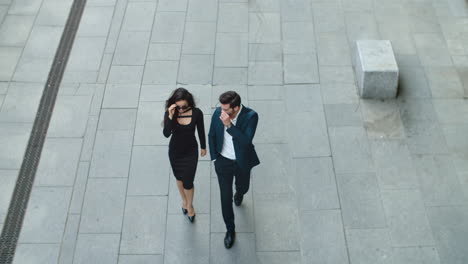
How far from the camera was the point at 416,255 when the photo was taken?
21.8 feet

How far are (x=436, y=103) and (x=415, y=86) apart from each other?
45 cm

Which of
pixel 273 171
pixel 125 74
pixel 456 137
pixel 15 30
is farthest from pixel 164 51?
pixel 456 137

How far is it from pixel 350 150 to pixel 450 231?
1.72 meters

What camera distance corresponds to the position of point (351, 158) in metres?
7.71

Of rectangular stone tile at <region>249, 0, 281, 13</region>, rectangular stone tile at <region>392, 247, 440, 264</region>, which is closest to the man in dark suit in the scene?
rectangular stone tile at <region>392, 247, 440, 264</region>

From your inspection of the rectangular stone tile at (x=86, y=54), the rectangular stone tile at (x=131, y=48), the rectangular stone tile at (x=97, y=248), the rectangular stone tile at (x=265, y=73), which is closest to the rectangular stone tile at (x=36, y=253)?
the rectangular stone tile at (x=97, y=248)

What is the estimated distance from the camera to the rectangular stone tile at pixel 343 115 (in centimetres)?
817

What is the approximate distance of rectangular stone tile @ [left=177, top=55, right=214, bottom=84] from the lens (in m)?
8.88

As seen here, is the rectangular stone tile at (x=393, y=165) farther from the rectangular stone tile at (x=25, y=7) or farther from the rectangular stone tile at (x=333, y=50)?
the rectangular stone tile at (x=25, y=7)

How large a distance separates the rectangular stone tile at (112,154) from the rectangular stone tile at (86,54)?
5.19 ft

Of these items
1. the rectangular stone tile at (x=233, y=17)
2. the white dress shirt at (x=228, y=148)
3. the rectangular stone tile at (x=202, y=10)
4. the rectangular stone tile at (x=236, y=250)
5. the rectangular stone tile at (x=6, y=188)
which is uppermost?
the white dress shirt at (x=228, y=148)

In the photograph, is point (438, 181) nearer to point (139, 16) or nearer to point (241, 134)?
point (241, 134)

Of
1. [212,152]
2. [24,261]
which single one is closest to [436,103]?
[212,152]

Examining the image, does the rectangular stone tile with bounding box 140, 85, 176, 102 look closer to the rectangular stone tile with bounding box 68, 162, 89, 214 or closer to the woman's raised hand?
the rectangular stone tile with bounding box 68, 162, 89, 214
